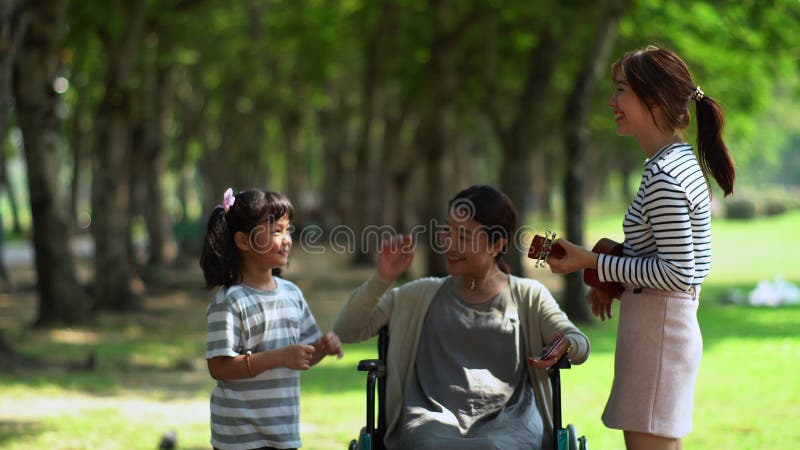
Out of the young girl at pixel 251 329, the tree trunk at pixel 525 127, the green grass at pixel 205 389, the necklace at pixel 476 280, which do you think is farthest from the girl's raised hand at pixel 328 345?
the tree trunk at pixel 525 127

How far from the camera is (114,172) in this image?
54.2 ft

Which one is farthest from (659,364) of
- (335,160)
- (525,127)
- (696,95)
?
(335,160)

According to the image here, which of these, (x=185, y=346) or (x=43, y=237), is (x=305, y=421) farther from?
(x=43, y=237)

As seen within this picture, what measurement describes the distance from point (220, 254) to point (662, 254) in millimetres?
1721

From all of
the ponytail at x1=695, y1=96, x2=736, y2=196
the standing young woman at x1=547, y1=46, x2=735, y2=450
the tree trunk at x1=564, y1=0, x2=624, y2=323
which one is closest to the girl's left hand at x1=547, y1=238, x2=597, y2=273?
the standing young woman at x1=547, y1=46, x2=735, y2=450

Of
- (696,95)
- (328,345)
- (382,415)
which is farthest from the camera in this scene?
(382,415)

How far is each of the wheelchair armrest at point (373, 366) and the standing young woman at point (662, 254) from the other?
102 centimetres

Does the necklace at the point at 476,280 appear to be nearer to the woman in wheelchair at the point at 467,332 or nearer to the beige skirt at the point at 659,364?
the woman in wheelchair at the point at 467,332

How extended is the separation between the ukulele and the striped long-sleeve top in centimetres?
13

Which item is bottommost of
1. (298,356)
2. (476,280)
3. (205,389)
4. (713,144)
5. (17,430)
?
(17,430)

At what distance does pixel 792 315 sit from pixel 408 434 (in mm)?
12273

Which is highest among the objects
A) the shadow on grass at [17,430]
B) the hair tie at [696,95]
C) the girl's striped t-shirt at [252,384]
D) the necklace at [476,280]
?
the hair tie at [696,95]

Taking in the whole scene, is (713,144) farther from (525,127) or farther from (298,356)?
(525,127)

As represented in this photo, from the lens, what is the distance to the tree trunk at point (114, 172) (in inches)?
632
